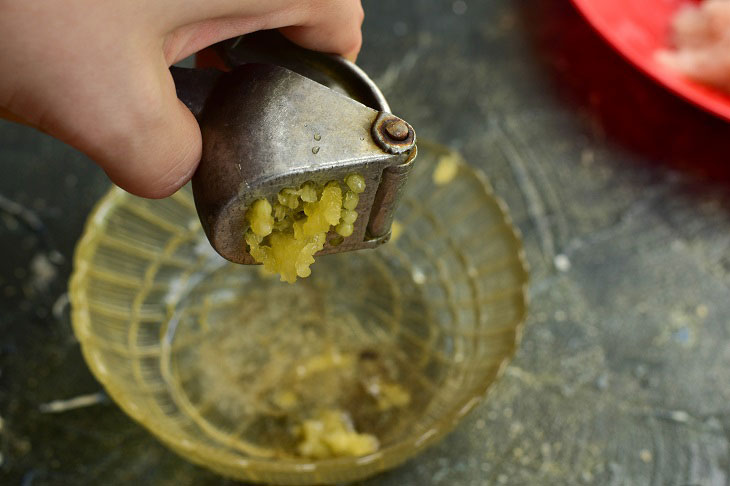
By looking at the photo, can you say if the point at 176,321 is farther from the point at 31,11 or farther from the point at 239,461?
the point at 31,11

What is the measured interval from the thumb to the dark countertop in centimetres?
53

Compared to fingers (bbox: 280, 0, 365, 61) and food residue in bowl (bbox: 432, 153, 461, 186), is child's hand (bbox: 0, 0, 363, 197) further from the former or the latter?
food residue in bowl (bbox: 432, 153, 461, 186)

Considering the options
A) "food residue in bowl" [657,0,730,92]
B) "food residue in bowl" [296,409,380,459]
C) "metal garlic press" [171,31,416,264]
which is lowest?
"food residue in bowl" [296,409,380,459]

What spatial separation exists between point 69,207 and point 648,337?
1.04m

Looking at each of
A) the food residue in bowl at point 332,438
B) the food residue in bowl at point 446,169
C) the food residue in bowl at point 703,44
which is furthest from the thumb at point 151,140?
the food residue in bowl at point 703,44

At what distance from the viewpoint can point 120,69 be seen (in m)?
0.57

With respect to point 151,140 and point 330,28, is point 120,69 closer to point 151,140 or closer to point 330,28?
point 151,140

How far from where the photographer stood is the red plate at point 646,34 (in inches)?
51.0

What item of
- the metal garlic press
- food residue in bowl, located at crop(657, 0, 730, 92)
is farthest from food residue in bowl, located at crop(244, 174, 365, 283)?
food residue in bowl, located at crop(657, 0, 730, 92)

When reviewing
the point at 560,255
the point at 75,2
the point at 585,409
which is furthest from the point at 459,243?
the point at 75,2

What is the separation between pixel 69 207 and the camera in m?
1.27

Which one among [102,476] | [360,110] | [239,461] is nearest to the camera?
[360,110]

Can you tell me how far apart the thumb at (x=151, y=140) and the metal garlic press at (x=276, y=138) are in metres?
0.03

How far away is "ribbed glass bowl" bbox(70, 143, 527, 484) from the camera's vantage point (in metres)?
1.04
